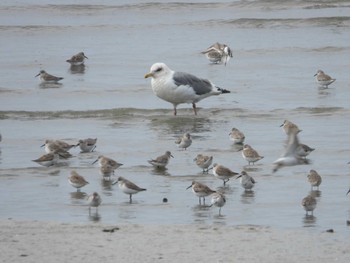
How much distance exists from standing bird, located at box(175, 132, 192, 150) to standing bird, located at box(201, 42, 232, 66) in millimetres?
7320

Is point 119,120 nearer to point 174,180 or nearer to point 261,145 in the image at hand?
point 261,145

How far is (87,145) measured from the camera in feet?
57.7

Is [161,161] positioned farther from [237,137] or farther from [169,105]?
[169,105]

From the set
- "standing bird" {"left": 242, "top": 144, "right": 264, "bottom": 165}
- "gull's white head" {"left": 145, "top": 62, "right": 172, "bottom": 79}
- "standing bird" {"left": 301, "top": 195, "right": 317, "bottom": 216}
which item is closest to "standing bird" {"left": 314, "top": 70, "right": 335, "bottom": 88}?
"gull's white head" {"left": 145, "top": 62, "right": 172, "bottom": 79}

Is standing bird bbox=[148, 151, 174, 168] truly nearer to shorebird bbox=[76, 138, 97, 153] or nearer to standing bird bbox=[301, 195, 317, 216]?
shorebird bbox=[76, 138, 97, 153]

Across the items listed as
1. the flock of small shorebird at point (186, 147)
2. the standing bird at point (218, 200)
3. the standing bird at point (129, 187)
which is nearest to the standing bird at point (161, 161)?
the flock of small shorebird at point (186, 147)

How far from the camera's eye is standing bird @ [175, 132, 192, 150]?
17734 millimetres

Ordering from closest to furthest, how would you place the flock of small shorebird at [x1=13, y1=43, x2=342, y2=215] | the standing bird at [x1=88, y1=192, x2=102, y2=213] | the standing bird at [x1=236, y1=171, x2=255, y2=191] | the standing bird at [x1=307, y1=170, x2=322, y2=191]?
the flock of small shorebird at [x1=13, y1=43, x2=342, y2=215], the standing bird at [x1=88, y1=192, x2=102, y2=213], the standing bird at [x1=307, y1=170, x2=322, y2=191], the standing bird at [x1=236, y1=171, x2=255, y2=191]

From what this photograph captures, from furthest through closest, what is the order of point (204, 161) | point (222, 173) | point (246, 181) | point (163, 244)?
point (204, 161) < point (222, 173) < point (246, 181) < point (163, 244)

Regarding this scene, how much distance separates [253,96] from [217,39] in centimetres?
805

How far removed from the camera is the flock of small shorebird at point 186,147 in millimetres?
13469

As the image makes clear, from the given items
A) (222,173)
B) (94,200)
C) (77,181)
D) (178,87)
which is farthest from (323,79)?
(94,200)

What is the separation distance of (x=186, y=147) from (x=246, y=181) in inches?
129

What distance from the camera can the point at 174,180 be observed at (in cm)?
1578
